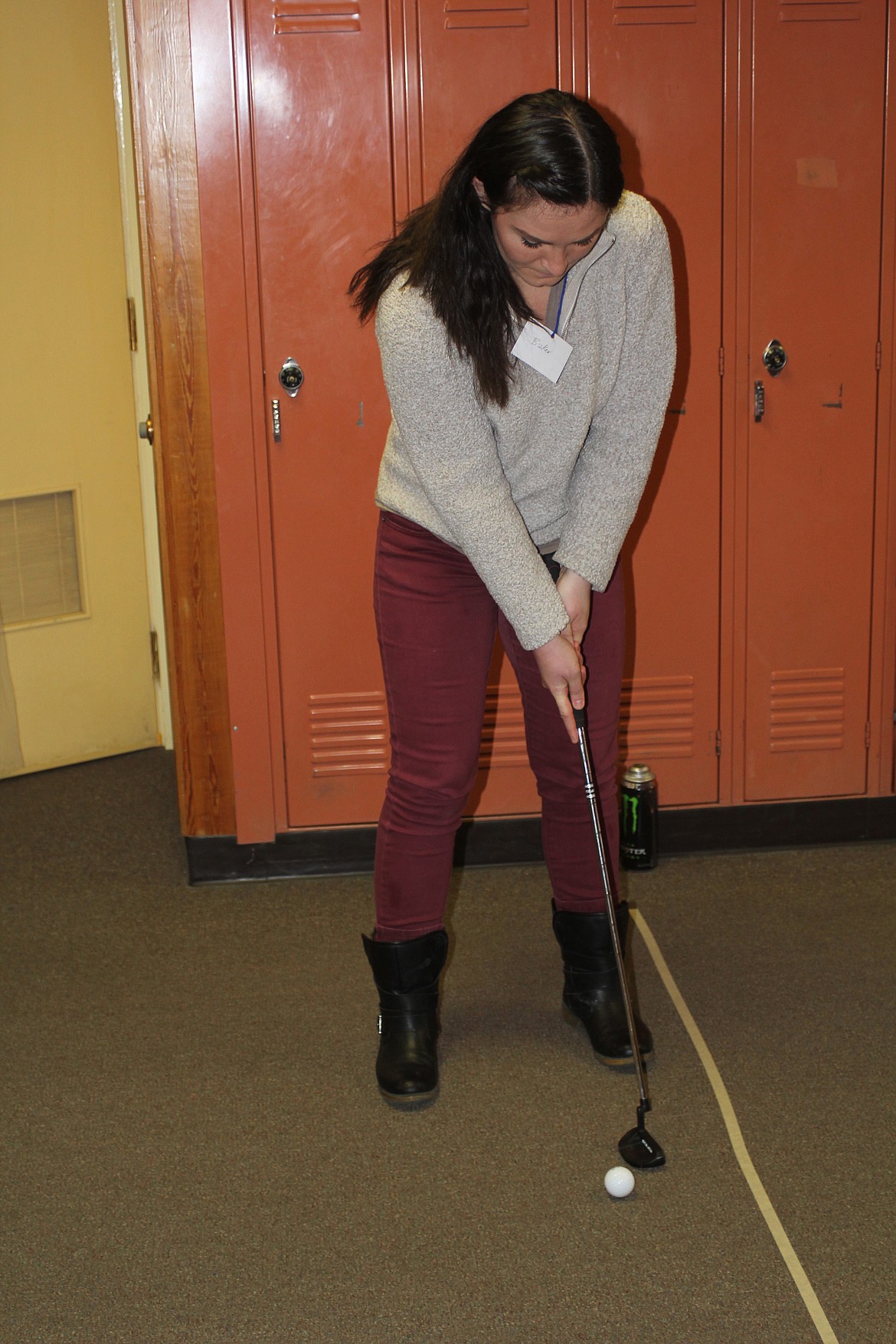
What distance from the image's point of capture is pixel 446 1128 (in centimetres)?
186

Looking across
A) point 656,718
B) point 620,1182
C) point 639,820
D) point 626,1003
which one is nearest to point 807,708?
point 656,718

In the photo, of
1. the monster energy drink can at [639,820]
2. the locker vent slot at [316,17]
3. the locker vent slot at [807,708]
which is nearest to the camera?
the locker vent slot at [316,17]

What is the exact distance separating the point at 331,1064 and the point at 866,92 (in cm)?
213

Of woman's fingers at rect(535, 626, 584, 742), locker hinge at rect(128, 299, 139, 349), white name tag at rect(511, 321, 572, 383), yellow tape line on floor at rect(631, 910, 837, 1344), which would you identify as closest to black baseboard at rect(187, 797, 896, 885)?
yellow tape line on floor at rect(631, 910, 837, 1344)

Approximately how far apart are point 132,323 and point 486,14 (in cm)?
148

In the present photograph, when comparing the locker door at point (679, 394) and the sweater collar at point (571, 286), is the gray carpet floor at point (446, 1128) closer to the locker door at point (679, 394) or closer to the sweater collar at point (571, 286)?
the locker door at point (679, 394)

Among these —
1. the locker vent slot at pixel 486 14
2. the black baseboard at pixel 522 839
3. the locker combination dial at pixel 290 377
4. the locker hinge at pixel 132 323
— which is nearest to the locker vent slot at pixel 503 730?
the black baseboard at pixel 522 839

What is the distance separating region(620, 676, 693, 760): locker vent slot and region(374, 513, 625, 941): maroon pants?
0.85 metres

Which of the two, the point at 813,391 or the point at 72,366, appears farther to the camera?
the point at 72,366

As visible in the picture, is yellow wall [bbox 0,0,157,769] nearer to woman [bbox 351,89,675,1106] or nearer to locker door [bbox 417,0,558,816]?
locker door [bbox 417,0,558,816]

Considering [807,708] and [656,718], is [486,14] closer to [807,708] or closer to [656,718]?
[656,718]

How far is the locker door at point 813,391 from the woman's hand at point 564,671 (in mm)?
1099

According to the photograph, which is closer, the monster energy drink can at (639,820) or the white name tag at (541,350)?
the white name tag at (541,350)

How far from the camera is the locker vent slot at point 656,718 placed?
2814 mm
